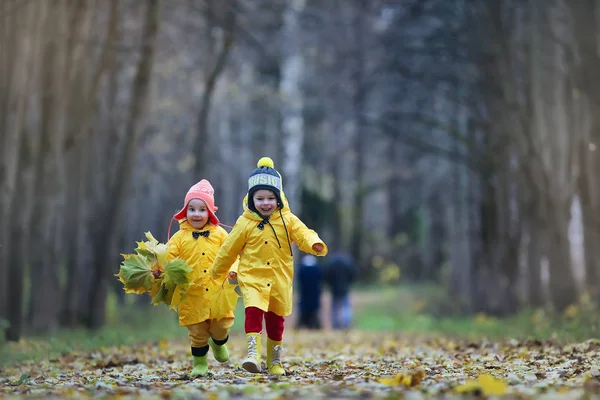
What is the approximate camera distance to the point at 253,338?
8.66 metres

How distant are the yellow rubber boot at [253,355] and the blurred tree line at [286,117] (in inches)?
284

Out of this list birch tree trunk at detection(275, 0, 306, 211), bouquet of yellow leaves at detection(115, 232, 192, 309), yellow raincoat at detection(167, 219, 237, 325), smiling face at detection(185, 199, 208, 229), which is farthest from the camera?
birch tree trunk at detection(275, 0, 306, 211)

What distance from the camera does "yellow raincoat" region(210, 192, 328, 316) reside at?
29.0 ft

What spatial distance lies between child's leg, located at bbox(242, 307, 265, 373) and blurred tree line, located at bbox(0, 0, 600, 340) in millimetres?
7005

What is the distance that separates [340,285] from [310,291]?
0.90 meters

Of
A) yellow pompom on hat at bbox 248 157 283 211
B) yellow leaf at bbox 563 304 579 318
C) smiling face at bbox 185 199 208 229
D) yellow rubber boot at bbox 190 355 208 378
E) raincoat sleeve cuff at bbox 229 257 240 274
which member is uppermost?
yellow pompom on hat at bbox 248 157 283 211

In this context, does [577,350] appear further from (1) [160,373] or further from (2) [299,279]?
(2) [299,279]

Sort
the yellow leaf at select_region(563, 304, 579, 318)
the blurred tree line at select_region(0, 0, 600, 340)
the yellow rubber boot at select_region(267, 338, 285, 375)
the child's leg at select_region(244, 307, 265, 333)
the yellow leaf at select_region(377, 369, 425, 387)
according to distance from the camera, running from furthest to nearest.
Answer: the blurred tree line at select_region(0, 0, 600, 340)
the yellow leaf at select_region(563, 304, 579, 318)
the yellow rubber boot at select_region(267, 338, 285, 375)
the child's leg at select_region(244, 307, 265, 333)
the yellow leaf at select_region(377, 369, 425, 387)

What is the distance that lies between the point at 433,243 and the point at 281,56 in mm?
22108

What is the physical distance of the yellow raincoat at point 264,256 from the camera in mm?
8852

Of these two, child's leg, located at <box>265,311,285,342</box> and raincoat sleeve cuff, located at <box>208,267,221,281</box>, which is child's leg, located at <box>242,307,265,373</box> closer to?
child's leg, located at <box>265,311,285,342</box>

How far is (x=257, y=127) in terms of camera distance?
43.2 meters

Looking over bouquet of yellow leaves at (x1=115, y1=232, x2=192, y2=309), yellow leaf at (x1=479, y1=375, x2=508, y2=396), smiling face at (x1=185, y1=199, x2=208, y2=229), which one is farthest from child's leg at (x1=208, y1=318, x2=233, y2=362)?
yellow leaf at (x1=479, y1=375, x2=508, y2=396)

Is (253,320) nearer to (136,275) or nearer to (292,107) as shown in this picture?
(136,275)
